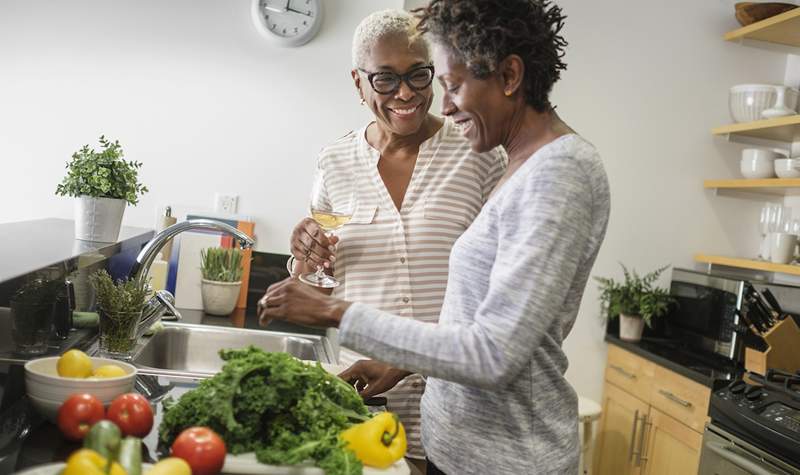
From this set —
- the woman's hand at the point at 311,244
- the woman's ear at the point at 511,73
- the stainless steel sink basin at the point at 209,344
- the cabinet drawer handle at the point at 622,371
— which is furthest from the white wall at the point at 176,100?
the woman's ear at the point at 511,73

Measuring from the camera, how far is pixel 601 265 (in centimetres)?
374

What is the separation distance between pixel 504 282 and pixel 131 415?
0.61 meters

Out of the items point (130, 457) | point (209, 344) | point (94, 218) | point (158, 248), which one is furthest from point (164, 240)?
point (130, 457)

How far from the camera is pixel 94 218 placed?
2.04 meters

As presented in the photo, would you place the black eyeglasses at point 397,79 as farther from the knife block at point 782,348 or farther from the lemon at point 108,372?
the knife block at point 782,348

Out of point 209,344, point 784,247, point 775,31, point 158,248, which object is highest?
point 775,31

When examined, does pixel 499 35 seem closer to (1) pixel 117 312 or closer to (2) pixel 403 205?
(2) pixel 403 205

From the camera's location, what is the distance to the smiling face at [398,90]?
1702mm

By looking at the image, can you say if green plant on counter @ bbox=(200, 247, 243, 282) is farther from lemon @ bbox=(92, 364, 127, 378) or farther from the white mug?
the white mug

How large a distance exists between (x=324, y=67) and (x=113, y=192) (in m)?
1.25

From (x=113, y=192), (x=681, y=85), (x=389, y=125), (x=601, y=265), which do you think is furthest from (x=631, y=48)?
(x=113, y=192)

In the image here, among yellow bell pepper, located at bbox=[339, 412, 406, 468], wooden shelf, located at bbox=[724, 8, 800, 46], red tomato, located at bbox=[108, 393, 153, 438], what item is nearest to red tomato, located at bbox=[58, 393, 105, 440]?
red tomato, located at bbox=[108, 393, 153, 438]

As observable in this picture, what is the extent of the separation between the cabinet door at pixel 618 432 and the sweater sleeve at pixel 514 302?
2558 mm

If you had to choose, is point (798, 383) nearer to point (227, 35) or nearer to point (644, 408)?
point (644, 408)
